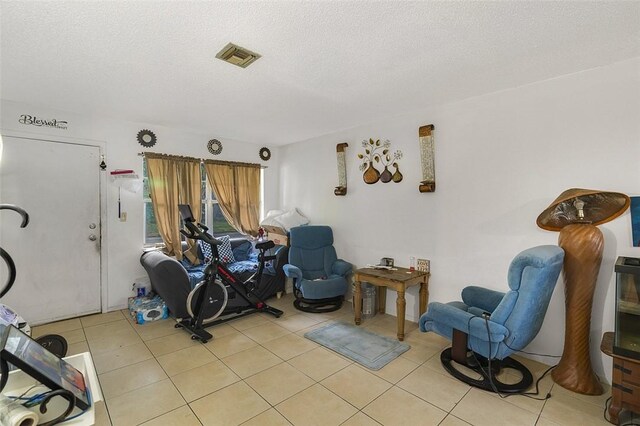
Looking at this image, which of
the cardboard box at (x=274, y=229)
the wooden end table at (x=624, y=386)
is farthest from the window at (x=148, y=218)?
the wooden end table at (x=624, y=386)

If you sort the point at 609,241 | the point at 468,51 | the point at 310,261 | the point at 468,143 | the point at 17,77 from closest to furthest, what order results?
the point at 468,51 < the point at 609,241 < the point at 17,77 < the point at 468,143 < the point at 310,261

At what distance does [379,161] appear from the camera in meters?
3.93

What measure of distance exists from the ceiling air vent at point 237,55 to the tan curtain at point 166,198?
8.09ft

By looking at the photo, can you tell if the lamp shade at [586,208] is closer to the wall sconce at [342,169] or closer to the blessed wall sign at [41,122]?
the wall sconce at [342,169]

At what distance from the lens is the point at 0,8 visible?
1.68 metres

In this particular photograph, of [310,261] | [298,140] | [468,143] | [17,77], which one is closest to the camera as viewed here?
[17,77]

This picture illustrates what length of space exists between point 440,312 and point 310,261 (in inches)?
83.6

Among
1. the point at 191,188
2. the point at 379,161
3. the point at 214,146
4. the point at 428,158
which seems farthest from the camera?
the point at 214,146

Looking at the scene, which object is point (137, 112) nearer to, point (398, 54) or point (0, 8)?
point (0, 8)

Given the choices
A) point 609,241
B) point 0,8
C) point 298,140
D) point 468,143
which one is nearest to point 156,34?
point 0,8

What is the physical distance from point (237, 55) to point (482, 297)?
2917 millimetres

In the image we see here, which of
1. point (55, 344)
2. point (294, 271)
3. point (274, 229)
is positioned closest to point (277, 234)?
point (274, 229)

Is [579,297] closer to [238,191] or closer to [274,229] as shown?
[274,229]

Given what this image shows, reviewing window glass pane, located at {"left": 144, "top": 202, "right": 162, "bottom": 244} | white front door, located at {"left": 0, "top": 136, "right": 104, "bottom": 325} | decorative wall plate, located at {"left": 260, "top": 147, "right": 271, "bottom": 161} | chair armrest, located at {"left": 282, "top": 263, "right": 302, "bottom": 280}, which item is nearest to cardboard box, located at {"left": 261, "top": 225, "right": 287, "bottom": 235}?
chair armrest, located at {"left": 282, "top": 263, "right": 302, "bottom": 280}
